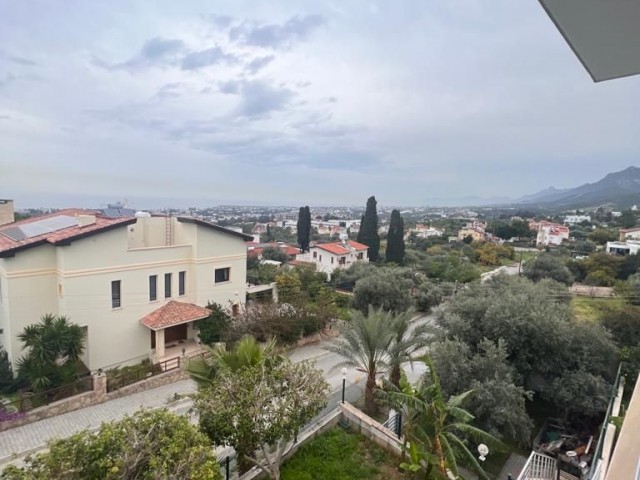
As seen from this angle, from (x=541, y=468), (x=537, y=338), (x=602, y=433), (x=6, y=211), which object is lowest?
(x=541, y=468)

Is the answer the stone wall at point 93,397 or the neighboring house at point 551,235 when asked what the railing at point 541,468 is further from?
the neighboring house at point 551,235

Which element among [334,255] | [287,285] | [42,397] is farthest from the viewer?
[334,255]

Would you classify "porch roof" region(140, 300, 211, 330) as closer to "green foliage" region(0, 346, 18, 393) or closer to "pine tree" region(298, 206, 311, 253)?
"green foliage" region(0, 346, 18, 393)

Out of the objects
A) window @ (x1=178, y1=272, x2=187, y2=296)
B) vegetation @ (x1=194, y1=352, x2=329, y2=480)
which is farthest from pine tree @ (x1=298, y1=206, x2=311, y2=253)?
vegetation @ (x1=194, y1=352, x2=329, y2=480)

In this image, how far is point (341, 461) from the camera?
10.1 m

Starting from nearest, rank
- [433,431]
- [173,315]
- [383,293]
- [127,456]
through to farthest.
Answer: [127,456] < [433,431] < [173,315] < [383,293]

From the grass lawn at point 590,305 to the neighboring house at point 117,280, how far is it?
22752 mm

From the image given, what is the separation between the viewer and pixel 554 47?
3.53 m

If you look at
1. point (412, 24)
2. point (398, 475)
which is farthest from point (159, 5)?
point (398, 475)

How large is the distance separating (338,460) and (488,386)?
550cm

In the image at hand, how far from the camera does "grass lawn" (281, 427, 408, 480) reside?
9523mm

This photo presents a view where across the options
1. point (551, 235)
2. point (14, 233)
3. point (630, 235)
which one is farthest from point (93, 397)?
point (551, 235)

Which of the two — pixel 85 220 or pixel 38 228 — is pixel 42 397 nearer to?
pixel 85 220

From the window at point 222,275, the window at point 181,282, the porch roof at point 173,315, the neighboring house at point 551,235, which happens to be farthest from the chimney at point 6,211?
the neighboring house at point 551,235
